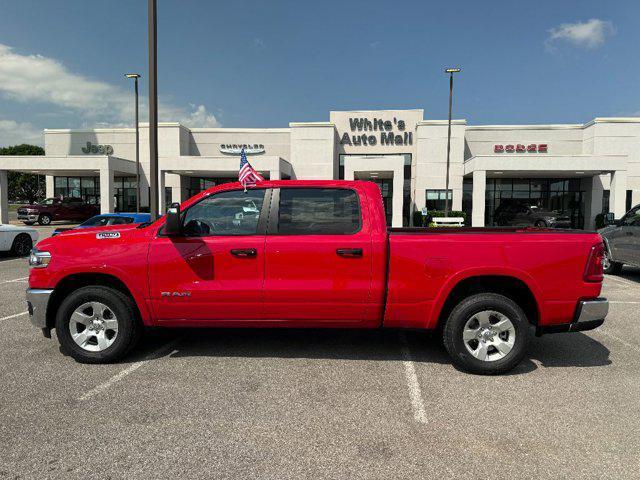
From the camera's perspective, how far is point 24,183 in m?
80.1

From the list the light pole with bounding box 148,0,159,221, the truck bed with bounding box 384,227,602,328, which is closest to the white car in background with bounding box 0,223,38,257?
the light pole with bounding box 148,0,159,221

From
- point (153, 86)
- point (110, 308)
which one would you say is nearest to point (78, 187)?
point (153, 86)

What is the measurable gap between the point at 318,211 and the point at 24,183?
95.2 meters

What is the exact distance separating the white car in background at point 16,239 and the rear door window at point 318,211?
11411mm

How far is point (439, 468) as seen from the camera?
2.62 m

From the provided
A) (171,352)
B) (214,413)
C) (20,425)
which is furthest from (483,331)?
(20,425)

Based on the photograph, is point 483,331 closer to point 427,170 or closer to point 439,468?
point 439,468

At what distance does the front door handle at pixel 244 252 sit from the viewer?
4.08 meters

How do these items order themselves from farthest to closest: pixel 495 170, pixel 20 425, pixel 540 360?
pixel 495 170, pixel 540 360, pixel 20 425

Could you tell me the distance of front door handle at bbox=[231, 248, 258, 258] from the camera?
4.08 m

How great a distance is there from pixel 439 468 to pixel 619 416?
1.74m

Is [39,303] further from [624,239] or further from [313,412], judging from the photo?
[624,239]

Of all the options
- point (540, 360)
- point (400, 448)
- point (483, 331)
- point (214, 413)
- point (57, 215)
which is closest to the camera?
point (400, 448)

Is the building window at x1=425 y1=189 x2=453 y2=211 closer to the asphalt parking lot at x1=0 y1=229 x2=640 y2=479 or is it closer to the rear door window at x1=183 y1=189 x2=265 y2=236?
the asphalt parking lot at x1=0 y1=229 x2=640 y2=479
